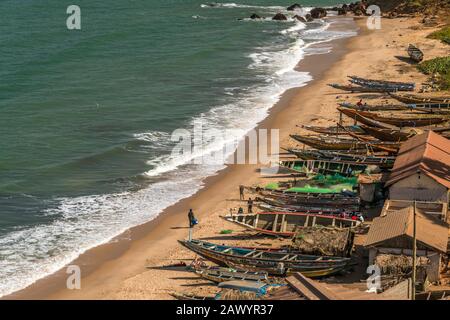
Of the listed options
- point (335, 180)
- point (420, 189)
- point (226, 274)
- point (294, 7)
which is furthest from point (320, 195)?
point (294, 7)

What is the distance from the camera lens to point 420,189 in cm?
3619

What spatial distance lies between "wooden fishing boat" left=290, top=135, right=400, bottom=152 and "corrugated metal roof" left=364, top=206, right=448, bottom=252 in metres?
12.8

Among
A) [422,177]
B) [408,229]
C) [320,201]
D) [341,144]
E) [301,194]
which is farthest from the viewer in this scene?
[341,144]

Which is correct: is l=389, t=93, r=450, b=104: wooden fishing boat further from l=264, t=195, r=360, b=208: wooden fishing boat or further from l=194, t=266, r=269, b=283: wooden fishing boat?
l=194, t=266, r=269, b=283: wooden fishing boat

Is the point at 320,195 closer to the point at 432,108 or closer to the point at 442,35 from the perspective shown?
the point at 432,108

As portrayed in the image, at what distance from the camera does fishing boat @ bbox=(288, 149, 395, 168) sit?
140ft

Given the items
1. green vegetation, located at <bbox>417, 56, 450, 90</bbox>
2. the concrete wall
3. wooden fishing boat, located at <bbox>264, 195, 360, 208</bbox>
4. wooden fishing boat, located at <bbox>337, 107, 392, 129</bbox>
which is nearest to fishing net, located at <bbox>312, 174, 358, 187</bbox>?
wooden fishing boat, located at <bbox>264, 195, 360, 208</bbox>

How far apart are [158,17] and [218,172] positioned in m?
60.7

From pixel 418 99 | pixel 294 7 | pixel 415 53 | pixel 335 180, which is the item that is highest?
pixel 294 7

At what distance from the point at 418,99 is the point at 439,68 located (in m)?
11.2

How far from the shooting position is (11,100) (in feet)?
208
